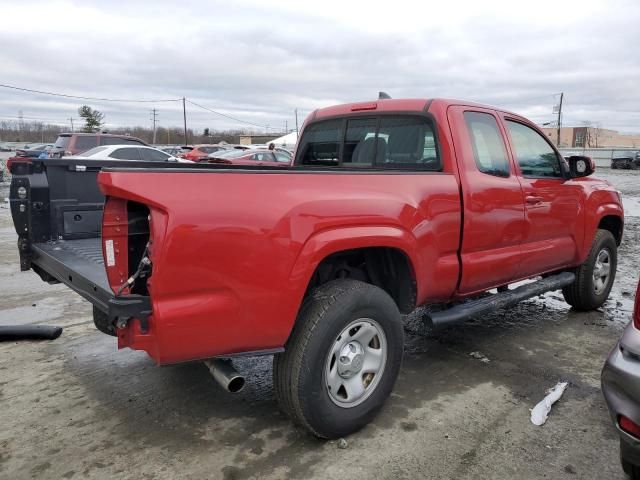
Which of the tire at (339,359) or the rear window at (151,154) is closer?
the tire at (339,359)

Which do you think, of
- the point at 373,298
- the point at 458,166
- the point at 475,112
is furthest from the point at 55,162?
the point at 475,112

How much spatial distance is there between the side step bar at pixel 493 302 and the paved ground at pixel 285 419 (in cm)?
48

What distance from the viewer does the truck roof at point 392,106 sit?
3.95 metres

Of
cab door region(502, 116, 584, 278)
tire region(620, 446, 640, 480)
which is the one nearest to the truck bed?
tire region(620, 446, 640, 480)

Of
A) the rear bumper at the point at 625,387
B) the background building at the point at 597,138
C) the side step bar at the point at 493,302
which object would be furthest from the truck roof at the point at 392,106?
the background building at the point at 597,138

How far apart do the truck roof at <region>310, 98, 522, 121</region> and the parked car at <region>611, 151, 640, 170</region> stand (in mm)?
48238

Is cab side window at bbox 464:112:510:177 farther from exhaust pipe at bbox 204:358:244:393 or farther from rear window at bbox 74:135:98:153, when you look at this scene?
rear window at bbox 74:135:98:153

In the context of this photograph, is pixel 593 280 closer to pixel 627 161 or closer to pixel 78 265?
pixel 78 265

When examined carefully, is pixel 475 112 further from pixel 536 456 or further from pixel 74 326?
pixel 74 326

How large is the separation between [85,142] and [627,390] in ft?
61.9

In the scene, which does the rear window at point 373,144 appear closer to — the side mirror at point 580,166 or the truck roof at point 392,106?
the truck roof at point 392,106

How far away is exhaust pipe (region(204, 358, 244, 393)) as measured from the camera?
265 cm

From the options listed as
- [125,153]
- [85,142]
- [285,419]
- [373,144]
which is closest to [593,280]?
[373,144]

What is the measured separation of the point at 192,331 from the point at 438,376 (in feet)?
7.37
